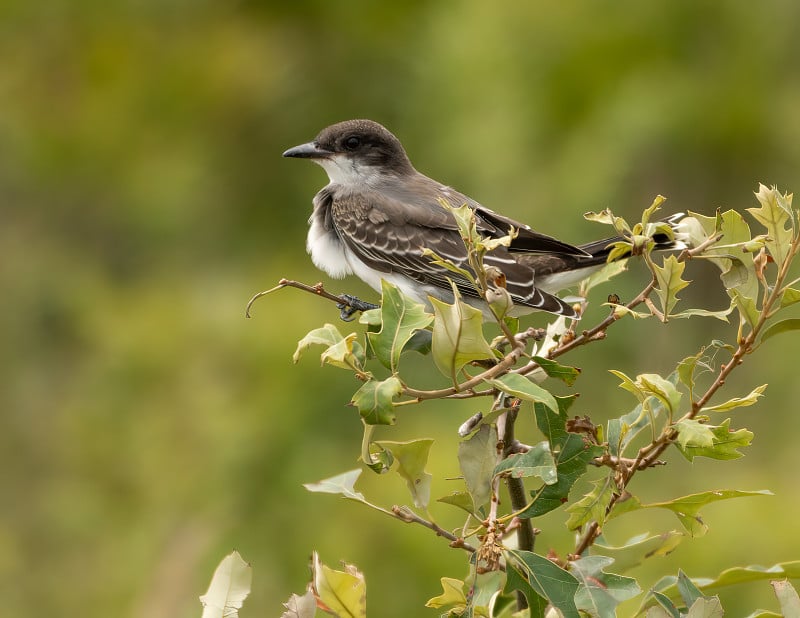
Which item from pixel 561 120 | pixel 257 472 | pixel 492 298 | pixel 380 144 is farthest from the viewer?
pixel 561 120

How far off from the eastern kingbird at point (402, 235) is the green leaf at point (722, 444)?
1.12 metres

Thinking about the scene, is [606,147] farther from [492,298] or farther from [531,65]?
[492,298]

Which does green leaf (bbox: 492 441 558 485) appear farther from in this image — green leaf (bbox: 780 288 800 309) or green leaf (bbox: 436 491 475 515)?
green leaf (bbox: 780 288 800 309)

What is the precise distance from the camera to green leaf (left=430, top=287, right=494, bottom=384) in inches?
78.4

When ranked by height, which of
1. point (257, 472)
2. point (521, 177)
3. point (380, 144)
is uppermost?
point (380, 144)

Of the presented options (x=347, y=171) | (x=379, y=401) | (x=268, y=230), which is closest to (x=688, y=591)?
(x=379, y=401)

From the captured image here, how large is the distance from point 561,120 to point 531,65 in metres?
0.43

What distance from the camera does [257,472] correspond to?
643 centimetres

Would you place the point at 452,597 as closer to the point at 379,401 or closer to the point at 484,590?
the point at 484,590

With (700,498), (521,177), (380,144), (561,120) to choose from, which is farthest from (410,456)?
(561,120)

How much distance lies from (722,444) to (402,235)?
2.34 meters

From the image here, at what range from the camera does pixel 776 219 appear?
83.0 inches

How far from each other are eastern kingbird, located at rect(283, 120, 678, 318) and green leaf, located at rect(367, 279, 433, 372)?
1.11 meters

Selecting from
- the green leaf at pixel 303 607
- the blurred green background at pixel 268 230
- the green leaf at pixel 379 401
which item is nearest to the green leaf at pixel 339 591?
the green leaf at pixel 303 607
